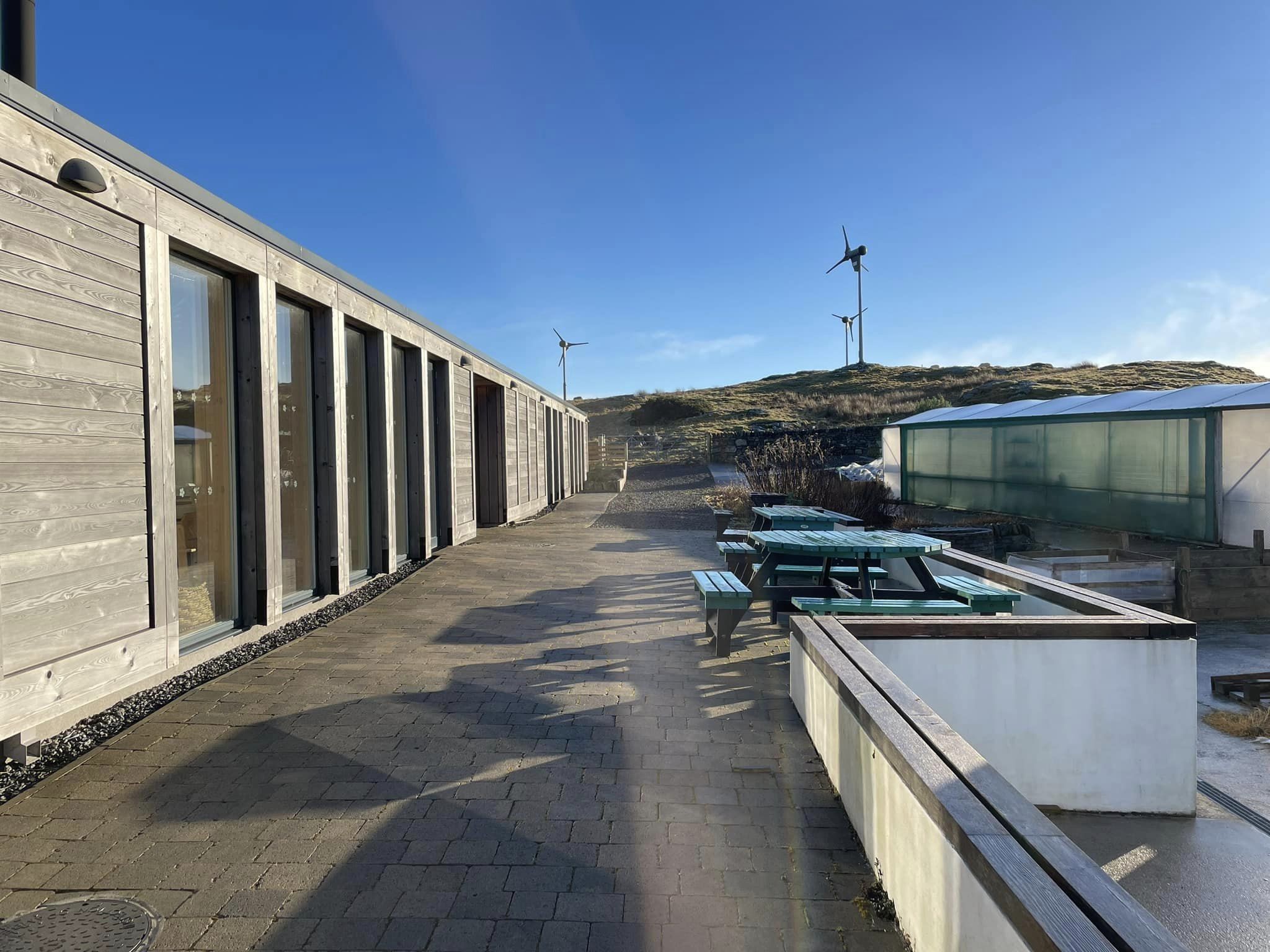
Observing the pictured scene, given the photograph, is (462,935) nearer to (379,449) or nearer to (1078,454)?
(379,449)

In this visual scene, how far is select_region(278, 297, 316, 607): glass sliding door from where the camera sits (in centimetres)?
569

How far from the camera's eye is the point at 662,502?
1859 cm

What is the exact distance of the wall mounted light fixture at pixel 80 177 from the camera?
3414mm

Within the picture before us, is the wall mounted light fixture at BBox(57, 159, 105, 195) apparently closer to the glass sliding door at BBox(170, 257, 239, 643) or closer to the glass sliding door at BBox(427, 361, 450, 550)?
the glass sliding door at BBox(170, 257, 239, 643)

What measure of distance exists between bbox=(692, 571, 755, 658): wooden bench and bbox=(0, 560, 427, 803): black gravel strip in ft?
9.93

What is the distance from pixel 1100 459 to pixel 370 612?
11190mm

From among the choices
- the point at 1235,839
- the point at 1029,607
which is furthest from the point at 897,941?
the point at 1029,607

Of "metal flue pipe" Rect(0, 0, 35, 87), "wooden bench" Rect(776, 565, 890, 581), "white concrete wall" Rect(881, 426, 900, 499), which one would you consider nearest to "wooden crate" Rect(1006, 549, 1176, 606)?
"wooden bench" Rect(776, 565, 890, 581)

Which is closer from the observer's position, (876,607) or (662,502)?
(876,607)

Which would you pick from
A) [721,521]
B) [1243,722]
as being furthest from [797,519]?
[721,521]

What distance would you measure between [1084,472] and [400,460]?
35.1ft

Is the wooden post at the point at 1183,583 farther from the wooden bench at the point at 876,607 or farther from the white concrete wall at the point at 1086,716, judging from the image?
the white concrete wall at the point at 1086,716

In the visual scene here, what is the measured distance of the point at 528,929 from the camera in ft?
7.38

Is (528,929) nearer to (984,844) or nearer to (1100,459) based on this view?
(984,844)
